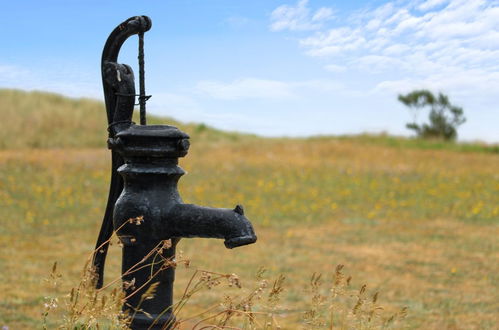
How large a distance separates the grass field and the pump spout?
2.60 m

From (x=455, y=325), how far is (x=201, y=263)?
128 inches

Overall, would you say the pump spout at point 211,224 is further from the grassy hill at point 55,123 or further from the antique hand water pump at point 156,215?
the grassy hill at point 55,123

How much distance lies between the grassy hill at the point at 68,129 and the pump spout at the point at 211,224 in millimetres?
17091

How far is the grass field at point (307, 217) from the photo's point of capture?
20.1 ft

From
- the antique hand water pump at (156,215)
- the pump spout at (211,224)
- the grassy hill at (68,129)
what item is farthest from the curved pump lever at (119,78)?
the grassy hill at (68,129)

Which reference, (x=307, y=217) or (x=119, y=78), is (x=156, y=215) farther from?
(x=307, y=217)

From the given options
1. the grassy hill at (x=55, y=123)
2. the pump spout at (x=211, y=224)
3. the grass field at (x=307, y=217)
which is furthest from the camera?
the grassy hill at (x=55, y=123)

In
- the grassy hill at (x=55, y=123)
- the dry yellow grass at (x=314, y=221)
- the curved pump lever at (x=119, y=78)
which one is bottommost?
the dry yellow grass at (x=314, y=221)

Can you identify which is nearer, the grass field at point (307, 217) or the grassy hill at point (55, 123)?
the grass field at point (307, 217)

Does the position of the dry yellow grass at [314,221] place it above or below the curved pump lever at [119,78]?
below

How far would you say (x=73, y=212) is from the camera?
10.4 metres

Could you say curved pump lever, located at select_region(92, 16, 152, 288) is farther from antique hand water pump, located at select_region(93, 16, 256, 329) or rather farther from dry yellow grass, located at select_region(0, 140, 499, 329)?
dry yellow grass, located at select_region(0, 140, 499, 329)

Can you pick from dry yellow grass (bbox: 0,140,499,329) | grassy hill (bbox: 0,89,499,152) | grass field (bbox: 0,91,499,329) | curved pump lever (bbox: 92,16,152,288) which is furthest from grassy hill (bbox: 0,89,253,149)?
curved pump lever (bbox: 92,16,152,288)

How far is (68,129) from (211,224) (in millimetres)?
19102
